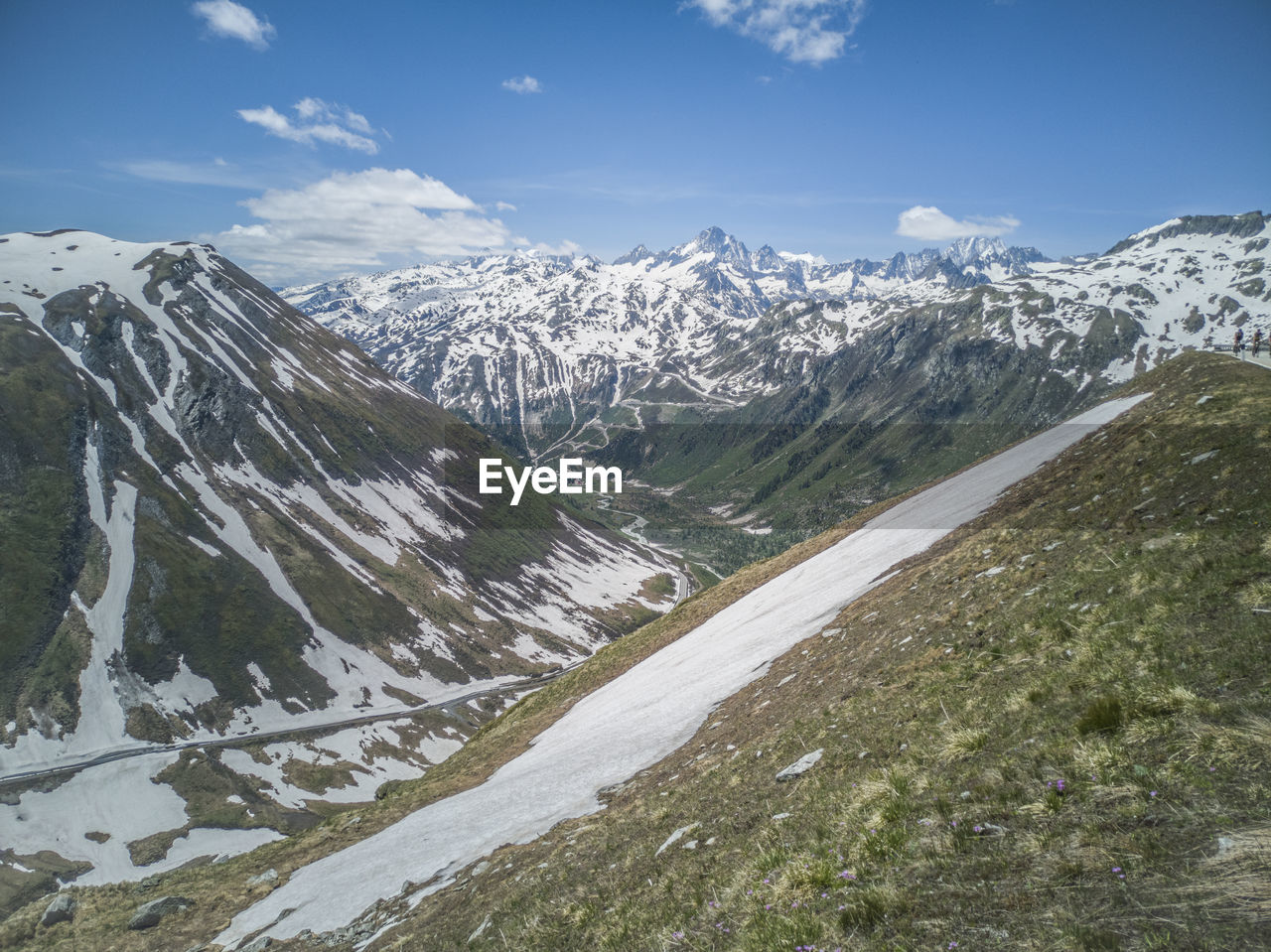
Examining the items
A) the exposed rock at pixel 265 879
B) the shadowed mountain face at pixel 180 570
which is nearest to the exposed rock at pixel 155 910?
the exposed rock at pixel 265 879

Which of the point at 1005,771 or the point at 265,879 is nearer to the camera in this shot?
the point at 1005,771

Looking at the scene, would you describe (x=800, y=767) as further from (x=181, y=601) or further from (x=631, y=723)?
(x=181, y=601)

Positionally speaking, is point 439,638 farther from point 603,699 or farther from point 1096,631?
point 1096,631

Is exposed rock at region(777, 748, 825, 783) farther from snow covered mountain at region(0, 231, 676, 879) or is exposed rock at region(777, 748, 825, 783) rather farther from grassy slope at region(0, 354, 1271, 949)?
snow covered mountain at region(0, 231, 676, 879)

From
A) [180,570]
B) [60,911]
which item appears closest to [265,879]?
[60,911]

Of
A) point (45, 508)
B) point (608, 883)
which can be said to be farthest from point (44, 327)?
point (608, 883)

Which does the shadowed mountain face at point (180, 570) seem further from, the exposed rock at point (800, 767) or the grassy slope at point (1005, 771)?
the exposed rock at point (800, 767)

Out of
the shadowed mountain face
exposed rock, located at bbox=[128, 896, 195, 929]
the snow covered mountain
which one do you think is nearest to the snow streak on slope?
exposed rock, located at bbox=[128, 896, 195, 929]
